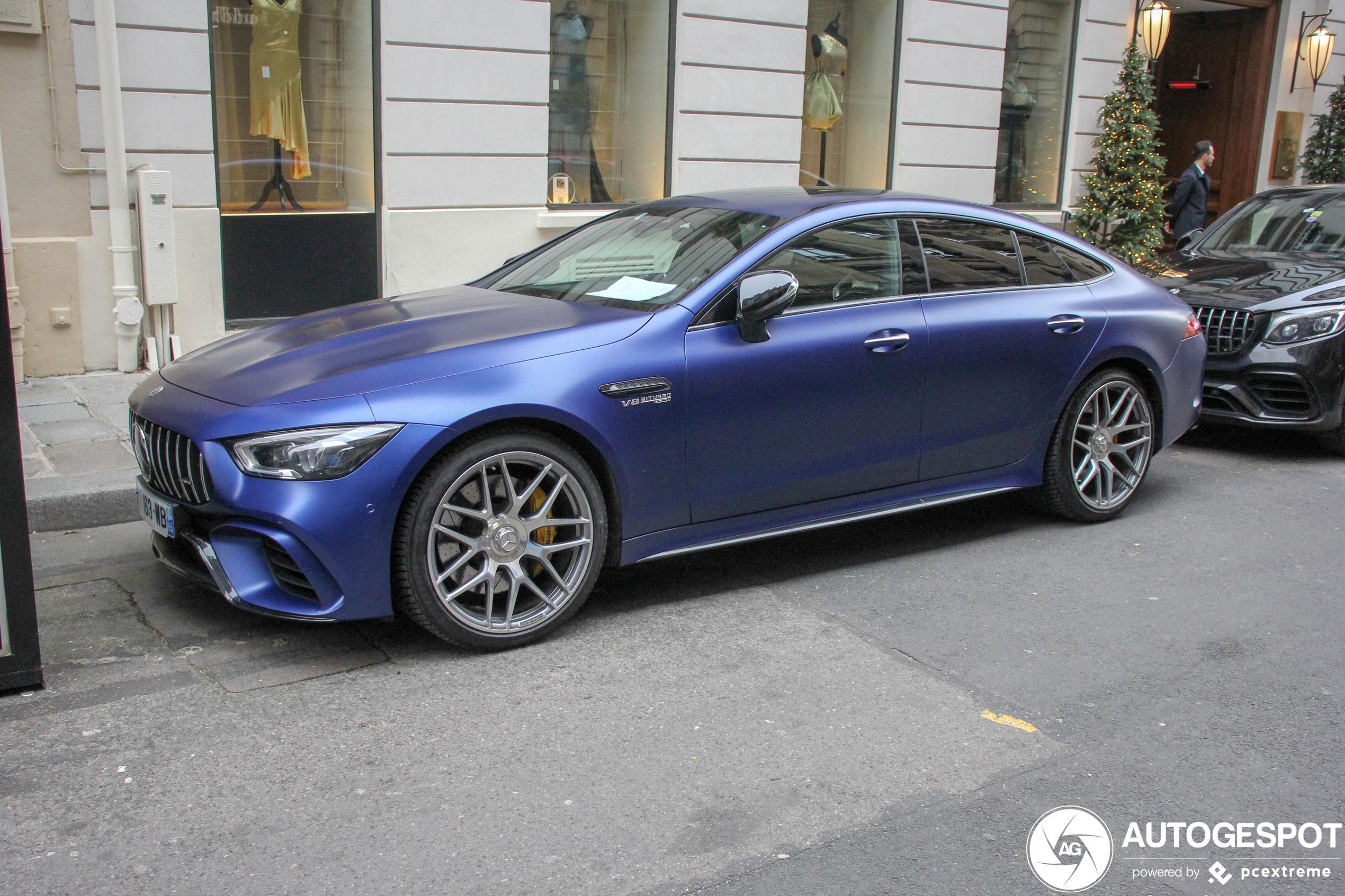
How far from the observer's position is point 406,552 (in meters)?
4.19

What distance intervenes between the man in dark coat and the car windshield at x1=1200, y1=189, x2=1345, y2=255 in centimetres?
439

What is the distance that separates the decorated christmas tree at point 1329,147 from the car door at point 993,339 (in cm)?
1365

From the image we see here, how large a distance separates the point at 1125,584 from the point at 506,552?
2.74 m

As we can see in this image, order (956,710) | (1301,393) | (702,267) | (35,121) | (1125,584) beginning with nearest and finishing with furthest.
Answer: (956,710)
(702,267)
(1125,584)
(1301,393)
(35,121)

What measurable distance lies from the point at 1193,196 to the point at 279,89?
9748 mm

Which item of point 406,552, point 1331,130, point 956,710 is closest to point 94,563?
point 406,552

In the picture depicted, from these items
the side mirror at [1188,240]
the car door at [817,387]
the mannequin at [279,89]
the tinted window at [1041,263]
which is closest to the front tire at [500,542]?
the car door at [817,387]

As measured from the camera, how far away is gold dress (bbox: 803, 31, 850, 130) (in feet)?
44.1

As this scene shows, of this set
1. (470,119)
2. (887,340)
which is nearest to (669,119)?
(470,119)

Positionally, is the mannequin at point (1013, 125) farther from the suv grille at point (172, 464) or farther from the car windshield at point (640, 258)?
the suv grille at point (172, 464)

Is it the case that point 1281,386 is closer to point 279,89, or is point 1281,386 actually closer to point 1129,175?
point 279,89

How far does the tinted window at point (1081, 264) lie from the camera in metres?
6.08

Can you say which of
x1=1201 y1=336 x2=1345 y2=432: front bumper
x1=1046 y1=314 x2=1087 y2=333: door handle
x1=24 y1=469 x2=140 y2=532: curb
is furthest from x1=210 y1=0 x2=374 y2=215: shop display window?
x1=1201 y1=336 x2=1345 y2=432: front bumper

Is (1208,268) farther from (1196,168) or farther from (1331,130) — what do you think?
(1331,130)
